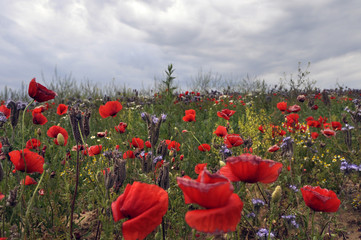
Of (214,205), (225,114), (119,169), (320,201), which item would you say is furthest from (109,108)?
(214,205)

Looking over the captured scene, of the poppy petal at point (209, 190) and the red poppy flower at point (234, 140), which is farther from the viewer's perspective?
the red poppy flower at point (234, 140)

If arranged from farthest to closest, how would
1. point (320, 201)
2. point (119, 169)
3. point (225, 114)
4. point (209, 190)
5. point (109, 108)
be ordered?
1. point (225, 114)
2. point (109, 108)
3. point (119, 169)
4. point (320, 201)
5. point (209, 190)

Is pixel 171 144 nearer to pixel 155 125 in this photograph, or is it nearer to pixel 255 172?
pixel 155 125

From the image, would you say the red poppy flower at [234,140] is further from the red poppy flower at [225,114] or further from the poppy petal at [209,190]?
the poppy petal at [209,190]

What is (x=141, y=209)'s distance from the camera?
2.51 feet

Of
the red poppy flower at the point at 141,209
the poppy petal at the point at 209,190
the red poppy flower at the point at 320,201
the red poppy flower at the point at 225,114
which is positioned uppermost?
the red poppy flower at the point at 225,114

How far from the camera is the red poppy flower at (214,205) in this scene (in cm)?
62

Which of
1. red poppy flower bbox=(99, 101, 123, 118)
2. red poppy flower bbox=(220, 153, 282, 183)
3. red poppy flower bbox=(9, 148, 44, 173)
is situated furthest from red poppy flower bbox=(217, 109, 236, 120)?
red poppy flower bbox=(220, 153, 282, 183)

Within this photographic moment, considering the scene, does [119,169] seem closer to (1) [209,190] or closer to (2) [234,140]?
(1) [209,190]

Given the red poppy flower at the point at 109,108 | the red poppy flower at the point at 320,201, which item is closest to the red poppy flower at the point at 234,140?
the red poppy flower at the point at 320,201

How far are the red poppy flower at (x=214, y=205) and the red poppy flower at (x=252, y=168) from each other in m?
0.19

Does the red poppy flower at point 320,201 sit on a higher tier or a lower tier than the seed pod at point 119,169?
lower

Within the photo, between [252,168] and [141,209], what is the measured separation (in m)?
0.35

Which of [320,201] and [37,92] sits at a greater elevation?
[37,92]
